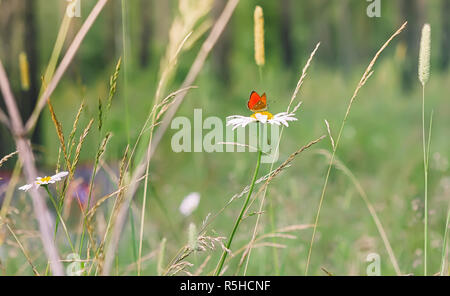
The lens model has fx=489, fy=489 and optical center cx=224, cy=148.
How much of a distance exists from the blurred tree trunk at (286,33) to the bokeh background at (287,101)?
11 millimetres

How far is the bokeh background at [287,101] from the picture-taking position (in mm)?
1718

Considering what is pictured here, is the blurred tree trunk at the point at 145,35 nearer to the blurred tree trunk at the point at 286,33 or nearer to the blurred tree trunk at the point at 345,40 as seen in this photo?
the blurred tree trunk at the point at 286,33

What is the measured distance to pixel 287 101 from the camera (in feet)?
9.09

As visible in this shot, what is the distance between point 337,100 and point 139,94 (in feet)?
4.27

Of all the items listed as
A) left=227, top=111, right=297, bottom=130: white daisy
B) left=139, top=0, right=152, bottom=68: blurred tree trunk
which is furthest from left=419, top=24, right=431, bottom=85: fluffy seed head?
left=139, top=0, right=152, bottom=68: blurred tree trunk

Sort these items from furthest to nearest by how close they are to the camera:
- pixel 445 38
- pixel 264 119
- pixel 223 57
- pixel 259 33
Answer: pixel 445 38, pixel 223 57, pixel 259 33, pixel 264 119

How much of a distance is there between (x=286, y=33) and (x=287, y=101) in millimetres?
1228

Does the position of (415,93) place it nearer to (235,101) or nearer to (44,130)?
(235,101)

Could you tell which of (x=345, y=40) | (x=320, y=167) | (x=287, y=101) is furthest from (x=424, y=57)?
(x=345, y=40)

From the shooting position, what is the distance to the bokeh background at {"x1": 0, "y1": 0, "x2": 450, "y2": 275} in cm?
172

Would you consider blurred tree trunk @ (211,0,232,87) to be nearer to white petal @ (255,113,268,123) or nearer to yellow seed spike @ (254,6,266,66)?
yellow seed spike @ (254,6,266,66)

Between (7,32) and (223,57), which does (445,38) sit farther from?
(7,32)

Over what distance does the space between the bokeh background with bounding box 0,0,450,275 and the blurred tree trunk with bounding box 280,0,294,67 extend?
11 mm
